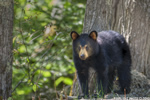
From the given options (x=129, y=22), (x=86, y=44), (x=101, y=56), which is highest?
(x=129, y=22)

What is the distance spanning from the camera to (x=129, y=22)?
564cm

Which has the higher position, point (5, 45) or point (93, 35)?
point (93, 35)

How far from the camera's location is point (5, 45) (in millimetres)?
4715

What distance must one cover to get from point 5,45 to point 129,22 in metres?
3.11

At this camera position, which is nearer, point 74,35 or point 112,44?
point 74,35

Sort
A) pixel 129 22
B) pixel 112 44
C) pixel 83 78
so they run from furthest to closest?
1. pixel 129 22
2. pixel 112 44
3. pixel 83 78

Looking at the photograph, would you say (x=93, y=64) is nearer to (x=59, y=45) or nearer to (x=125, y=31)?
(x=125, y=31)

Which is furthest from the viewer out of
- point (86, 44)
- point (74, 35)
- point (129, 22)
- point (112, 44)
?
point (129, 22)

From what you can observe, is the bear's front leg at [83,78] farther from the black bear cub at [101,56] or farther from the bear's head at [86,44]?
the bear's head at [86,44]

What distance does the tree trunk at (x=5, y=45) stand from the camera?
4.66 m

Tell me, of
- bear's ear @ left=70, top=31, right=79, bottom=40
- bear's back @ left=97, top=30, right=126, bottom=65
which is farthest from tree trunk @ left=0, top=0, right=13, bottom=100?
bear's back @ left=97, top=30, right=126, bottom=65

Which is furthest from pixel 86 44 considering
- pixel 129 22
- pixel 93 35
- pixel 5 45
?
pixel 5 45

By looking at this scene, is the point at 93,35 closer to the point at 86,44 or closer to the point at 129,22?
the point at 86,44

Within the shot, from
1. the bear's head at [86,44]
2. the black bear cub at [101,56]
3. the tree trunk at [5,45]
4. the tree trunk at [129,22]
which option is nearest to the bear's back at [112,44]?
the black bear cub at [101,56]
